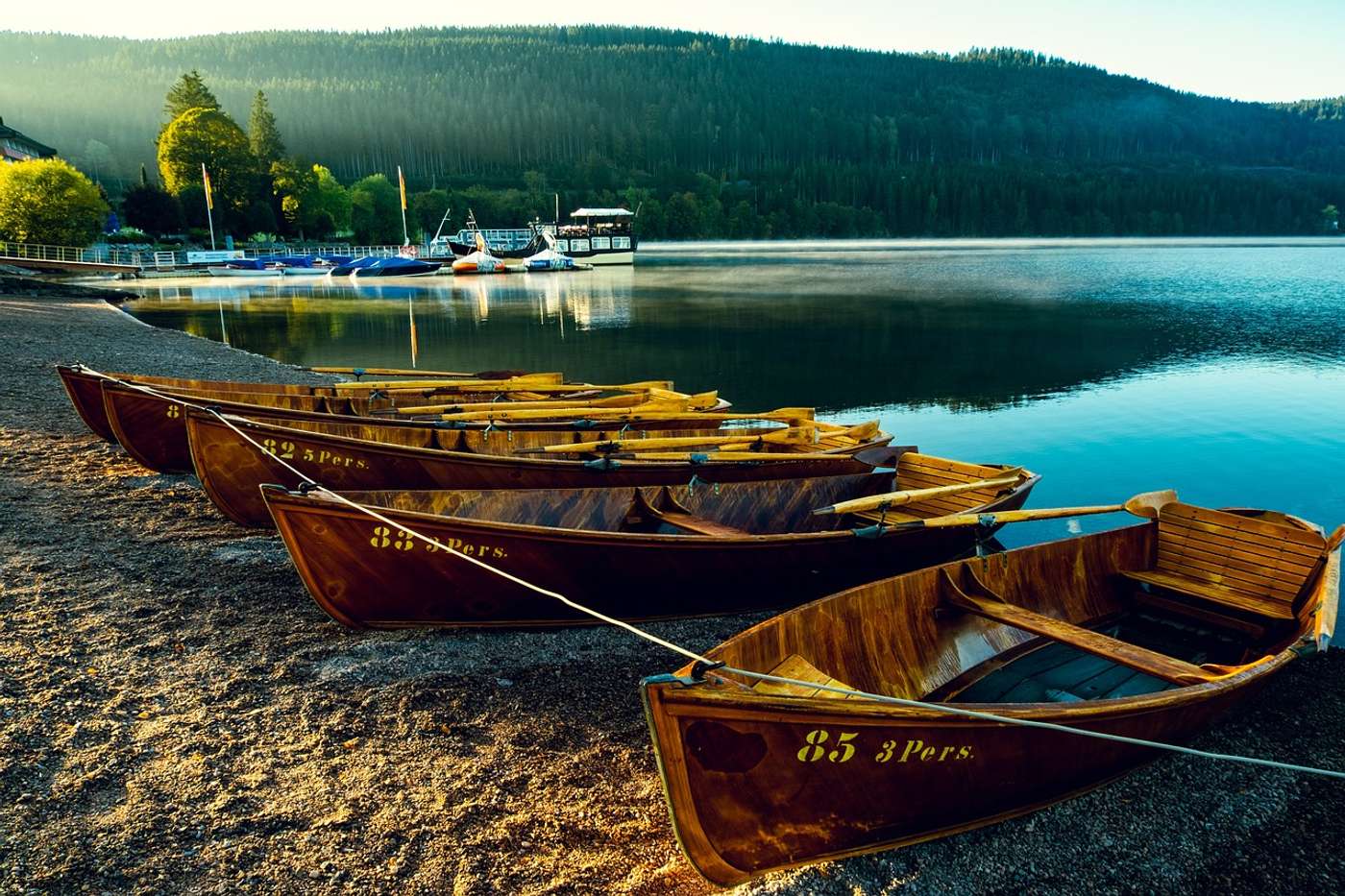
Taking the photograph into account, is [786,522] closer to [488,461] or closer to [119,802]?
[488,461]

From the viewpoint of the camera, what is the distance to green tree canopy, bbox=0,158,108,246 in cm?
6625

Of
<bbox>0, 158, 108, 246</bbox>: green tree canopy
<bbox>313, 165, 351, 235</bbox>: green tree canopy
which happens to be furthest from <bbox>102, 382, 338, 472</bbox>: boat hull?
<bbox>313, 165, 351, 235</bbox>: green tree canopy

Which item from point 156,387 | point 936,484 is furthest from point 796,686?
point 156,387

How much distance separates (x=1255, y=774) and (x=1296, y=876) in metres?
1.17

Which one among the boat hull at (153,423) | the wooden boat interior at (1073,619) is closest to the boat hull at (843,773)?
the wooden boat interior at (1073,619)

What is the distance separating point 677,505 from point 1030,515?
12.3ft

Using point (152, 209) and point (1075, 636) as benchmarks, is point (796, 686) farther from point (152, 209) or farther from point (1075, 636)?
point (152, 209)

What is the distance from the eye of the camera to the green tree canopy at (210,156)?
8506cm

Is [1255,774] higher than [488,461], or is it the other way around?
[488,461]

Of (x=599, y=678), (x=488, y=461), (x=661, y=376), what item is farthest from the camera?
(x=661, y=376)

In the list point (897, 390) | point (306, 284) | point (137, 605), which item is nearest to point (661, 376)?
point (897, 390)

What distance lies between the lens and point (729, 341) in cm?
3844

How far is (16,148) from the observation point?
93625 millimetres

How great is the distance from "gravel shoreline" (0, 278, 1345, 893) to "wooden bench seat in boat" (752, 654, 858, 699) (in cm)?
123
